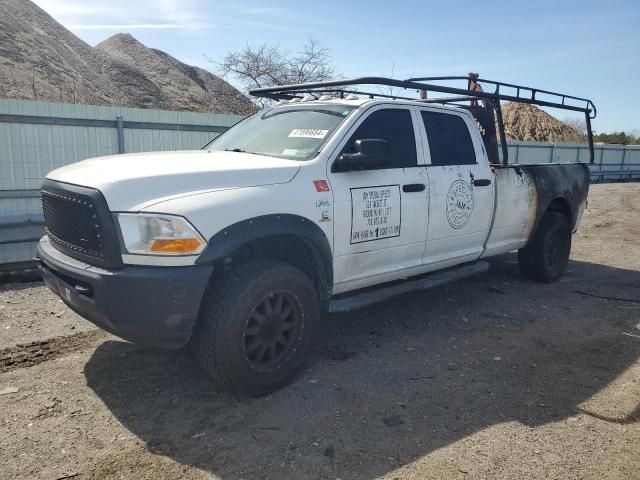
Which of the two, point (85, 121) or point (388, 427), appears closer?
point (388, 427)

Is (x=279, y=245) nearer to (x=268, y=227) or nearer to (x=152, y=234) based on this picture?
(x=268, y=227)

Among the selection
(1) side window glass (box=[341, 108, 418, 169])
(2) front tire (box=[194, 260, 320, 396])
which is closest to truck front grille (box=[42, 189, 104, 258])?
(2) front tire (box=[194, 260, 320, 396])

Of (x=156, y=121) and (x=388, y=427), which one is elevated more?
(x=156, y=121)

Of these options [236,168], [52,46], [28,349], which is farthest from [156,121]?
[52,46]

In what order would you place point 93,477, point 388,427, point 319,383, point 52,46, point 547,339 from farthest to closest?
point 52,46 < point 547,339 < point 319,383 < point 388,427 < point 93,477

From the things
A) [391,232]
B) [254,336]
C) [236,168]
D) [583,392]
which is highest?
[236,168]

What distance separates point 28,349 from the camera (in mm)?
4285

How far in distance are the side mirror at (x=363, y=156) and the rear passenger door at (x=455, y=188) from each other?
923 millimetres

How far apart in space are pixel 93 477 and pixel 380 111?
335cm

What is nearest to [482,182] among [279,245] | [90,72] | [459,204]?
[459,204]

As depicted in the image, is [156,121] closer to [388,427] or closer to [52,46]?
[388,427]

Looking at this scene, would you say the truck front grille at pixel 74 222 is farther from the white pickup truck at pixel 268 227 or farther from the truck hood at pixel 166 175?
the truck hood at pixel 166 175

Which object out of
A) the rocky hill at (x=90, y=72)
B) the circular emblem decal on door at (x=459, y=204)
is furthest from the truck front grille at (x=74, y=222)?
the rocky hill at (x=90, y=72)

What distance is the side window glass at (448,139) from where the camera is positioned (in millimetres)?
4898
